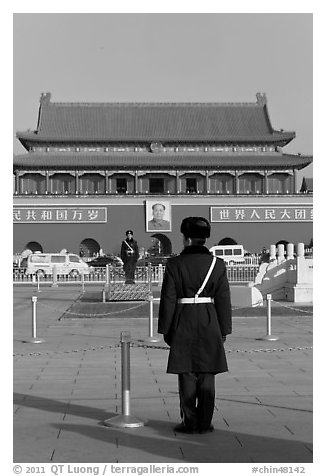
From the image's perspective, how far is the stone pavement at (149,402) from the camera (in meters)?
5.36

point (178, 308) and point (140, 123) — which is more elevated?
point (140, 123)

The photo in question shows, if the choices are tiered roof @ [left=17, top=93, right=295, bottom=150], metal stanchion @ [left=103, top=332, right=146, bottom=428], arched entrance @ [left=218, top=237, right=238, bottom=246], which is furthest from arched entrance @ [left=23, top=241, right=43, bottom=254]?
metal stanchion @ [left=103, top=332, right=146, bottom=428]

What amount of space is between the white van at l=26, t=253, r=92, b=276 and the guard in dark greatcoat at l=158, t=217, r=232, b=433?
27.4m

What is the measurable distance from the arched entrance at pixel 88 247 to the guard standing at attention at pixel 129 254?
25290 millimetres

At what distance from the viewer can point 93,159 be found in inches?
1774

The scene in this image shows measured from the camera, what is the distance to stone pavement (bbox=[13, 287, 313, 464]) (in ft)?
17.6

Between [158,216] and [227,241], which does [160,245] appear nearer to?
[158,216]

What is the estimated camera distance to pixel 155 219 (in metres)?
44.5

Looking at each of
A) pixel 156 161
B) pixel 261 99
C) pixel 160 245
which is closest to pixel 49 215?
pixel 160 245

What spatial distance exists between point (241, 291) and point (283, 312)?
6.38ft

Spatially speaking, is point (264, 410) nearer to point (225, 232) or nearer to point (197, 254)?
point (197, 254)

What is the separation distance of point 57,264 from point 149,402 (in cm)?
2738

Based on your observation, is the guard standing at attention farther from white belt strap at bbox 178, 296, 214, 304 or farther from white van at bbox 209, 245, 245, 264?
white van at bbox 209, 245, 245, 264
